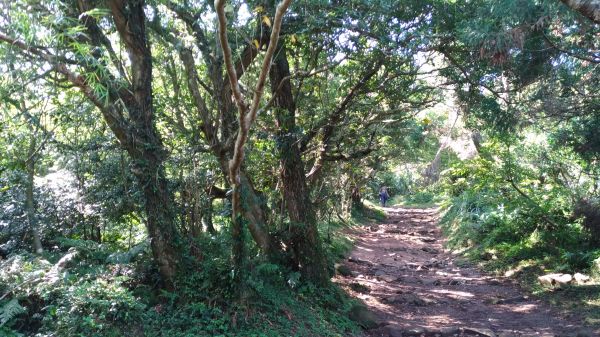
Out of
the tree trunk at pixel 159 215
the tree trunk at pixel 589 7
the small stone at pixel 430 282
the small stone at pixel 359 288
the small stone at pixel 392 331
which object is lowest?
the small stone at pixel 392 331

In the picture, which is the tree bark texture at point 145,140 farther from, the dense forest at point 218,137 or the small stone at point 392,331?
the small stone at point 392,331

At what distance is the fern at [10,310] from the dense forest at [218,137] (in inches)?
0.7

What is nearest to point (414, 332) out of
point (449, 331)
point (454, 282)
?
point (449, 331)

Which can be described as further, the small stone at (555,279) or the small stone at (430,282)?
the small stone at (430,282)

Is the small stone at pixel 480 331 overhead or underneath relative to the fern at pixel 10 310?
underneath

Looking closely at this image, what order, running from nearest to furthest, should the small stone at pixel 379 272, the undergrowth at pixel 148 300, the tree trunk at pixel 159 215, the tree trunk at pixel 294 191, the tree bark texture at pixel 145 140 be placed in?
1. the undergrowth at pixel 148 300
2. the tree bark texture at pixel 145 140
3. the tree trunk at pixel 159 215
4. the tree trunk at pixel 294 191
5. the small stone at pixel 379 272

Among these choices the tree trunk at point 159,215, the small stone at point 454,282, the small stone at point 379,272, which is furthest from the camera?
the small stone at point 379,272

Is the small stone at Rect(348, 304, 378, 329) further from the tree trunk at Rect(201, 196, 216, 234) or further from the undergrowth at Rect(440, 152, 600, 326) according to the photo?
the undergrowth at Rect(440, 152, 600, 326)

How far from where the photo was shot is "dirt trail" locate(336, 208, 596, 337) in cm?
769

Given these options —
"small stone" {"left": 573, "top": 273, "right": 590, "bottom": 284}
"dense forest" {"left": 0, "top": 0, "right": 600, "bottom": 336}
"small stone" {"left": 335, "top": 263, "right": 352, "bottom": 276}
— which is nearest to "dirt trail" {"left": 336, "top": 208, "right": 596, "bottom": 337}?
"small stone" {"left": 335, "top": 263, "right": 352, "bottom": 276}

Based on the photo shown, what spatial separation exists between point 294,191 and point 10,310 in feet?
16.4

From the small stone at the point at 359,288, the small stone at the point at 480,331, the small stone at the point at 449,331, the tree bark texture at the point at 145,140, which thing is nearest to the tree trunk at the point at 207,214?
the tree bark texture at the point at 145,140

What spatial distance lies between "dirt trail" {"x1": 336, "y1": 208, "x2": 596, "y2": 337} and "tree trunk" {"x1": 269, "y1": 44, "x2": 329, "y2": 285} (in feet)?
5.14

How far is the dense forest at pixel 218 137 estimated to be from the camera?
15.6ft
